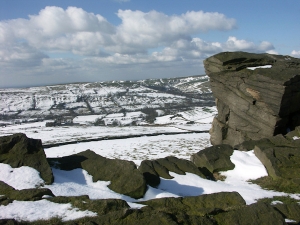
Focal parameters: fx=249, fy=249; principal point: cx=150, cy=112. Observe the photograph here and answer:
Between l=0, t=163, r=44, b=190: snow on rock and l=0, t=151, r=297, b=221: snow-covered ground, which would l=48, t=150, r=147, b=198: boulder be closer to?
l=0, t=151, r=297, b=221: snow-covered ground

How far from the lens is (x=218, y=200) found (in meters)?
10.4

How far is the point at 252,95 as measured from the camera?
25.6 meters

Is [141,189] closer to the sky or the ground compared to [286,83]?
closer to the ground

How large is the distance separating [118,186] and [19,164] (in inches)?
203

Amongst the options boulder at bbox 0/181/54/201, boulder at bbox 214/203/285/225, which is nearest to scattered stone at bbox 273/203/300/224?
boulder at bbox 214/203/285/225

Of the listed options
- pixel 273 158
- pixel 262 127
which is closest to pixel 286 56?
pixel 262 127

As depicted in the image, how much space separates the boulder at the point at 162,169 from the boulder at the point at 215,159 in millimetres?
1886

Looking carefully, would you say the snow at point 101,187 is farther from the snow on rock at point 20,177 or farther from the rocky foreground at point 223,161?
the rocky foreground at point 223,161

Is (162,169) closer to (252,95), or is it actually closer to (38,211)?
(38,211)

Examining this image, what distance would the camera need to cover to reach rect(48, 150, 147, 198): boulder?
1234 cm

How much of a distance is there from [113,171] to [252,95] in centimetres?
1792

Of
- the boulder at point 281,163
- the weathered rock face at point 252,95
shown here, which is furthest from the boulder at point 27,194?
the weathered rock face at point 252,95

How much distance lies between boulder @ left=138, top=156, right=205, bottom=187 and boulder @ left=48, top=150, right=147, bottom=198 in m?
1.66

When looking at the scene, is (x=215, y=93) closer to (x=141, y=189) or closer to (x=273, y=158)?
(x=273, y=158)
